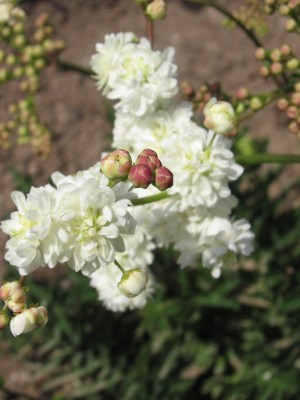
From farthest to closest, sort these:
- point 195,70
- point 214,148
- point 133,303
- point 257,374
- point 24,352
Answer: point 195,70
point 24,352
point 257,374
point 133,303
point 214,148

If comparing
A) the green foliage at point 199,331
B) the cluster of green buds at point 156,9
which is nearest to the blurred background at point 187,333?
the green foliage at point 199,331

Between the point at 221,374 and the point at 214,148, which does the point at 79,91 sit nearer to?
the point at 221,374

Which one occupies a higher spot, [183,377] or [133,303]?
[133,303]

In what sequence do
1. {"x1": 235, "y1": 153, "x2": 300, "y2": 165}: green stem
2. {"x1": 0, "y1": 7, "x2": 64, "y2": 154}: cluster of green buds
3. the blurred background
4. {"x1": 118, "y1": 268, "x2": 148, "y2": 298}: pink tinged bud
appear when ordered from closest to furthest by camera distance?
{"x1": 118, "y1": 268, "x2": 148, "y2": 298}: pink tinged bud < {"x1": 235, "y1": 153, "x2": 300, "y2": 165}: green stem < {"x1": 0, "y1": 7, "x2": 64, "y2": 154}: cluster of green buds < the blurred background

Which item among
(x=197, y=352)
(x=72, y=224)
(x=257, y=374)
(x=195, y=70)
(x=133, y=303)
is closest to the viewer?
(x=72, y=224)

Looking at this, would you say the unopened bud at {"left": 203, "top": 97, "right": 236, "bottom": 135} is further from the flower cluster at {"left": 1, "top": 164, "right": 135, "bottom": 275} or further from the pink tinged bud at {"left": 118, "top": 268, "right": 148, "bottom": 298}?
the pink tinged bud at {"left": 118, "top": 268, "right": 148, "bottom": 298}

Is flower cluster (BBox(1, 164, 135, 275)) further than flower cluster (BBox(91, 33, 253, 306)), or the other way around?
flower cluster (BBox(91, 33, 253, 306))

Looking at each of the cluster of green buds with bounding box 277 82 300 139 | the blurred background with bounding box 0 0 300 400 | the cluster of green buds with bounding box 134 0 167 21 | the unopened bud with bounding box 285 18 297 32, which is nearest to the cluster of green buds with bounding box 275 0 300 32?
the unopened bud with bounding box 285 18 297 32

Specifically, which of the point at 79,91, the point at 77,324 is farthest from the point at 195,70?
the point at 77,324
